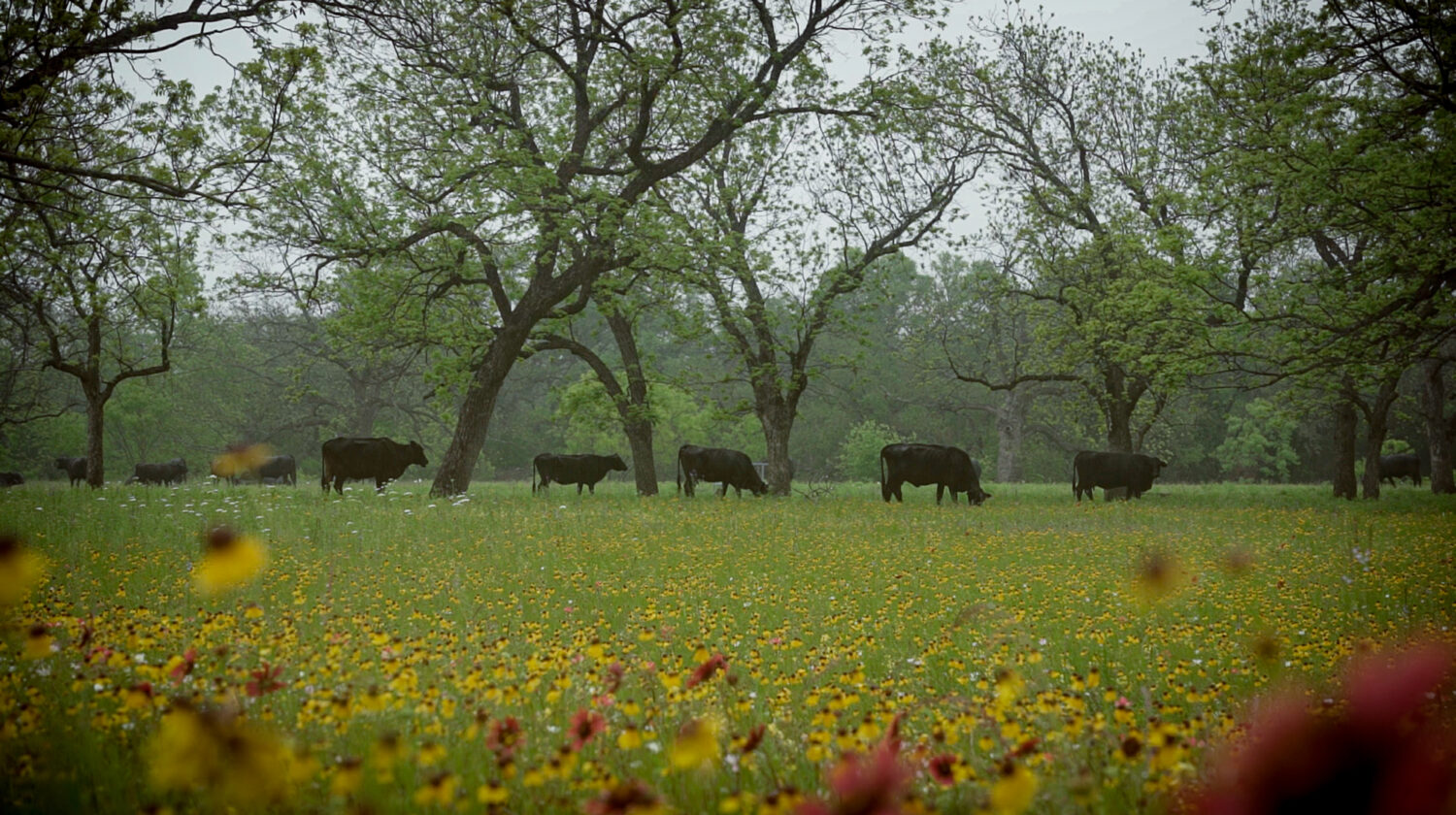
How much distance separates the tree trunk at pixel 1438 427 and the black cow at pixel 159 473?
48.5m

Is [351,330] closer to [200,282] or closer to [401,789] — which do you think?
[200,282]

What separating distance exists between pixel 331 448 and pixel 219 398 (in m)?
33.3

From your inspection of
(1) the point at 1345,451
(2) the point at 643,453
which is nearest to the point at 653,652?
(2) the point at 643,453

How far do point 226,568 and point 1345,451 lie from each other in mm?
31937

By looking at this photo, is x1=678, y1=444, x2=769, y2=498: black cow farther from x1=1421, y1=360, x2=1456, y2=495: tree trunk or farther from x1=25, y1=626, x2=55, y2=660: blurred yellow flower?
x1=25, y1=626, x2=55, y2=660: blurred yellow flower

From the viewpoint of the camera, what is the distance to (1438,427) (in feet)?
94.8

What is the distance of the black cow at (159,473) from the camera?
4091 cm

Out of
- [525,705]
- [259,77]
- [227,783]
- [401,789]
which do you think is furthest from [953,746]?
[259,77]

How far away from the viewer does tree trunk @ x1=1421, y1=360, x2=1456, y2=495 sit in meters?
28.2

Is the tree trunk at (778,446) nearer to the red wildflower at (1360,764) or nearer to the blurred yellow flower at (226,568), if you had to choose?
the blurred yellow flower at (226,568)

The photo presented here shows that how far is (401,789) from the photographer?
3.41 metres

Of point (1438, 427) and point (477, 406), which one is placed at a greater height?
point (477, 406)

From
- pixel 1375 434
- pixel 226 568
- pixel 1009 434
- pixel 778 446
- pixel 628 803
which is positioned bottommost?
pixel 226 568

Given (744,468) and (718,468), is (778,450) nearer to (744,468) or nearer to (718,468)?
(744,468)
